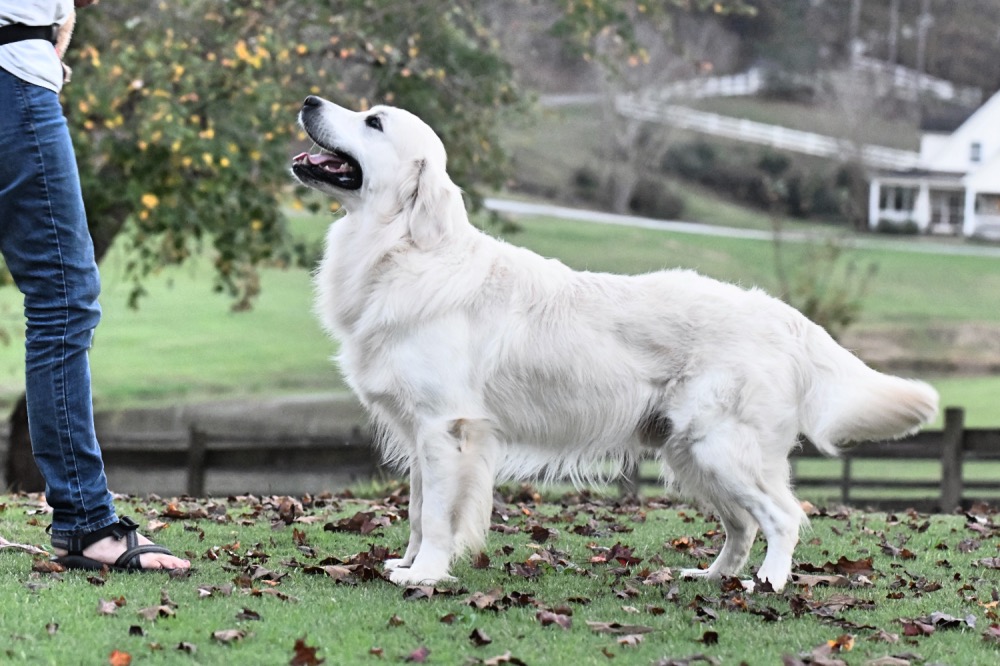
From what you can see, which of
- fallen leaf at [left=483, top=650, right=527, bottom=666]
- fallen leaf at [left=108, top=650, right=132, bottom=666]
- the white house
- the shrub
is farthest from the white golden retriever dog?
the white house

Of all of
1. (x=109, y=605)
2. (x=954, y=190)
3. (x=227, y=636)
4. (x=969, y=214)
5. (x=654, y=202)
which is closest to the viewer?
(x=227, y=636)

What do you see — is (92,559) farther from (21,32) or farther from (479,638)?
(21,32)

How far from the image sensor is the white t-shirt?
410cm

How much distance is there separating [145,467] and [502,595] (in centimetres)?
683

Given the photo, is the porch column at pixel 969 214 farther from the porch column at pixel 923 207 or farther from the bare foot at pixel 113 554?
the bare foot at pixel 113 554

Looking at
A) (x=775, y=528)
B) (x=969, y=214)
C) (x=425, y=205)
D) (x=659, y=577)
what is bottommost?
(x=969, y=214)

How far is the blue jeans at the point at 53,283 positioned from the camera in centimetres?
416

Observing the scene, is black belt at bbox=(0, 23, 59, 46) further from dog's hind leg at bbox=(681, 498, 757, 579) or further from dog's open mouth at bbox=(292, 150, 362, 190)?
dog's hind leg at bbox=(681, 498, 757, 579)

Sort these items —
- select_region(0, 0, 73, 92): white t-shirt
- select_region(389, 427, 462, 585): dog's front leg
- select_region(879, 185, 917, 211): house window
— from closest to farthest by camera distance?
select_region(0, 0, 73, 92): white t-shirt, select_region(389, 427, 462, 585): dog's front leg, select_region(879, 185, 917, 211): house window

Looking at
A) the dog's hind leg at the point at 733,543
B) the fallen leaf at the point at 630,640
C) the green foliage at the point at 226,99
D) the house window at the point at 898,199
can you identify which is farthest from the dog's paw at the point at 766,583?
the house window at the point at 898,199

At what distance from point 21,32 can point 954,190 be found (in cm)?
5258

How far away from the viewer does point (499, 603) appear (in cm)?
426

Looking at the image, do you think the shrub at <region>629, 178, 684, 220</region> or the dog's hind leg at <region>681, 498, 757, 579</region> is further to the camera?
the shrub at <region>629, 178, 684, 220</region>

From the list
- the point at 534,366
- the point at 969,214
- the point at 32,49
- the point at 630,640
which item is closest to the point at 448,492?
the point at 534,366
